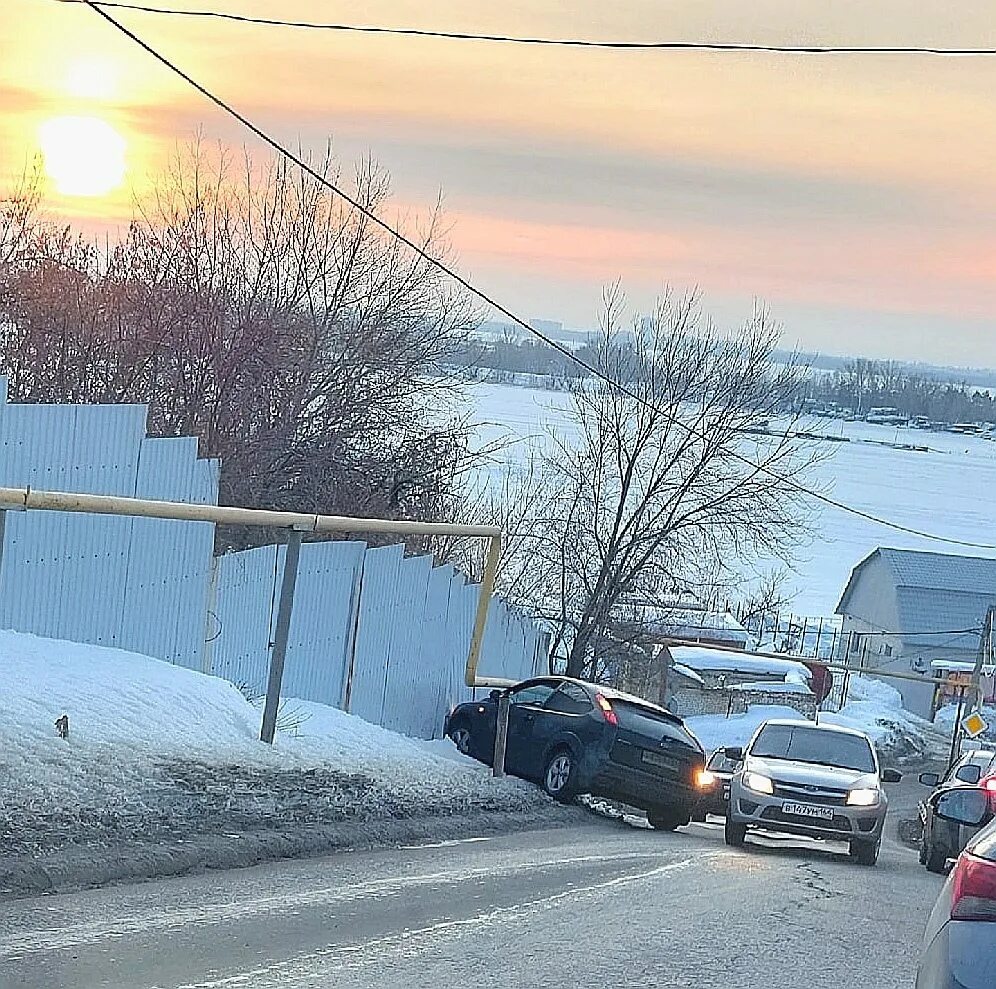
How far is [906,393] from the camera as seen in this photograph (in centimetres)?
5244

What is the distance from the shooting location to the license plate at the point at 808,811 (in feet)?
48.3

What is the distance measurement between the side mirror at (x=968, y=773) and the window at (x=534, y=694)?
450 cm

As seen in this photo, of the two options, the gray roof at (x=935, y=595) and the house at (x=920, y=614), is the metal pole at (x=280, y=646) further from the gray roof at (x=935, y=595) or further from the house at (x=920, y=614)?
the gray roof at (x=935, y=595)

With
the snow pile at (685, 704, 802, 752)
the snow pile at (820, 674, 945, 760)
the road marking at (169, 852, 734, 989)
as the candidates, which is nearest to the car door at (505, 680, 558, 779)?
the road marking at (169, 852, 734, 989)

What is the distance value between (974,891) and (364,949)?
10.3 ft

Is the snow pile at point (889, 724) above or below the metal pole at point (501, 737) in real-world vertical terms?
below

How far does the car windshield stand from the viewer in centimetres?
1625

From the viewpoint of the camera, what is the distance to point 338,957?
20.4 ft

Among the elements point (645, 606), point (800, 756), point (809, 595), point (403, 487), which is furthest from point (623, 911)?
point (809, 595)

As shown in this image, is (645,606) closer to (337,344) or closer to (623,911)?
(337,344)

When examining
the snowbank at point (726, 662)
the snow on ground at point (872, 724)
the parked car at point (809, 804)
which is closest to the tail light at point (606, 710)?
the parked car at point (809, 804)

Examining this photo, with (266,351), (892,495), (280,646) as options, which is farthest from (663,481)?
(892,495)

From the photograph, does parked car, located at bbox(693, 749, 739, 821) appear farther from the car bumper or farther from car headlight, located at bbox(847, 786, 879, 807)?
car headlight, located at bbox(847, 786, 879, 807)

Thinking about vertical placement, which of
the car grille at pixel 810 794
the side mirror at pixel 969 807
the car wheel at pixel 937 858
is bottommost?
the car wheel at pixel 937 858
